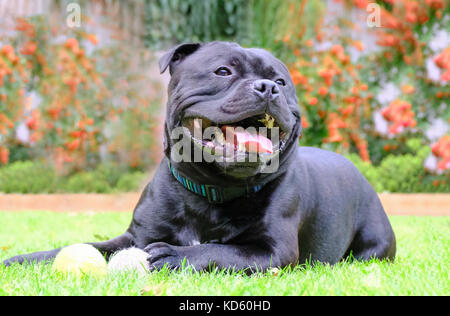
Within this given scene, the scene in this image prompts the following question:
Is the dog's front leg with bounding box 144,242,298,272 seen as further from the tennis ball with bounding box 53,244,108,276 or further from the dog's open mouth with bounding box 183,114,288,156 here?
the dog's open mouth with bounding box 183,114,288,156

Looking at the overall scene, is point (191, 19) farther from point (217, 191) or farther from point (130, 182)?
point (217, 191)

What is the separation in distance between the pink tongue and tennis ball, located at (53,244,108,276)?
0.79m

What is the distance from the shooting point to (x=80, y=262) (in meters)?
2.11

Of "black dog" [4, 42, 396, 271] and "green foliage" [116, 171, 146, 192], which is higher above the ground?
"black dog" [4, 42, 396, 271]

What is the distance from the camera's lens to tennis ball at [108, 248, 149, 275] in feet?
6.76

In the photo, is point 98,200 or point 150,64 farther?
point 150,64

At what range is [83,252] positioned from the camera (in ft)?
7.12

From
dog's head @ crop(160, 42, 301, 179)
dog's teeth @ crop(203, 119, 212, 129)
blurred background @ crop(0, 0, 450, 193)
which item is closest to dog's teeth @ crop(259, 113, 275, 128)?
dog's head @ crop(160, 42, 301, 179)

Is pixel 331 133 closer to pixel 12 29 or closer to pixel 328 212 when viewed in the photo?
pixel 328 212

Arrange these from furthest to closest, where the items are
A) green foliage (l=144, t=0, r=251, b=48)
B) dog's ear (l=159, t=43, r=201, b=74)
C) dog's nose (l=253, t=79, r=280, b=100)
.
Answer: green foliage (l=144, t=0, r=251, b=48) → dog's ear (l=159, t=43, r=201, b=74) → dog's nose (l=253, t=79, r=280, b=100)

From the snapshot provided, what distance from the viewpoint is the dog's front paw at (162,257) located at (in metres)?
2.04

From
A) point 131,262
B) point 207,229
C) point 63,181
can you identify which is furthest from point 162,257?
point 63,181

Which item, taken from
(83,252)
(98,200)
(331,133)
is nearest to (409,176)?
(331,133)
